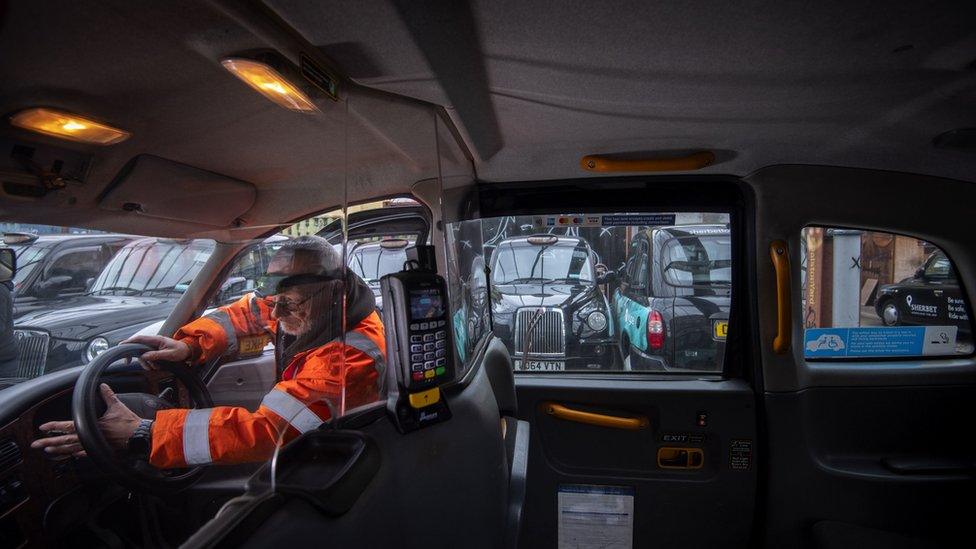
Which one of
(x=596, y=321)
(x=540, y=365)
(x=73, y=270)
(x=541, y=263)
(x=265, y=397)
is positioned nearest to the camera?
(x=73, y=270)

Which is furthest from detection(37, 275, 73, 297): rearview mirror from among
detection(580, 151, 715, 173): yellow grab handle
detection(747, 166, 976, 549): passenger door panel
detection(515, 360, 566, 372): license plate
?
detection(747, 166, 976, 549): passenger door panel

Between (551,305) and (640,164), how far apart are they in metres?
2.20

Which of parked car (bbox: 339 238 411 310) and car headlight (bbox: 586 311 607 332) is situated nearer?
parked car (bbox: 339 238 411 310)

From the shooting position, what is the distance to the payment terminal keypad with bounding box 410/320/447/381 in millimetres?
1513

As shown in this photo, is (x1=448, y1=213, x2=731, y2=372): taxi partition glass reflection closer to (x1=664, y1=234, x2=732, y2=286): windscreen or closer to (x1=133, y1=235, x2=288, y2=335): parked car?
(x1=664, y1=234, x2=732, y2=286): windscreen

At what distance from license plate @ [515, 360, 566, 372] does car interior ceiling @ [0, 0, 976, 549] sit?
6cm

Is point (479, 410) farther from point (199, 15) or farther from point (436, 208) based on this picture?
point (199, 15)

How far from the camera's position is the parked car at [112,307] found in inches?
38.3

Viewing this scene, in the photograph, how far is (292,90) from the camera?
1.21 metres

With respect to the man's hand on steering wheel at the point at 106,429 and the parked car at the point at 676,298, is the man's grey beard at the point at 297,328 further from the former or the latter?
the parked car at the point at 676,298

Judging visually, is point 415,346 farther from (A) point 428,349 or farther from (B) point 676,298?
(B) point 676,298

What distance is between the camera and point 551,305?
4.40 metres

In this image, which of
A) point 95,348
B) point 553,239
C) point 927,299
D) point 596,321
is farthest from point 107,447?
point 927,299

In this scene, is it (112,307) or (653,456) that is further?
(653,456)
